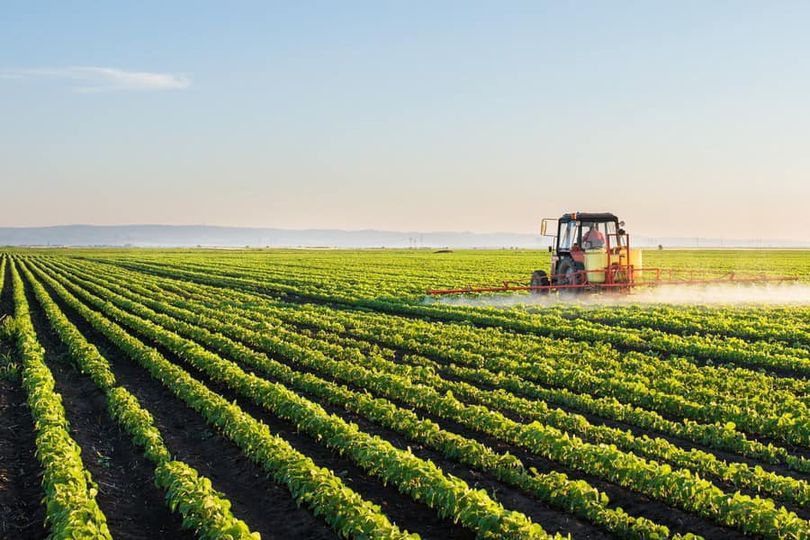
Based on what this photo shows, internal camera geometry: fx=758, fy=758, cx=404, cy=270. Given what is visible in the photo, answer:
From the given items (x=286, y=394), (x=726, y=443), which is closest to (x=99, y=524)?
(x=286, y=394)

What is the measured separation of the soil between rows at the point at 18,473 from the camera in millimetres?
7262

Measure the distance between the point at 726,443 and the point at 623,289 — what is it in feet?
52.6

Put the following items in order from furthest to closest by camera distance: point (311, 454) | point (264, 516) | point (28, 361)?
point (28, 361), point (311, 454), point (264, 516)

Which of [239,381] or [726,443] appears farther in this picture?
[239,381]

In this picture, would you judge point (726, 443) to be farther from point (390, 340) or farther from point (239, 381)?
point (390, 340)

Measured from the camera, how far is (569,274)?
24703 mm

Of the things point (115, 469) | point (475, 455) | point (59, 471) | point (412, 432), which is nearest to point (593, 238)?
point (412, 432)

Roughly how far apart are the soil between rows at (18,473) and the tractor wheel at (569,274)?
55.4 feet

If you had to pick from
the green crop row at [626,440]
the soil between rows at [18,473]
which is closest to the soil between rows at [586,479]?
the green crop row at [626,440]

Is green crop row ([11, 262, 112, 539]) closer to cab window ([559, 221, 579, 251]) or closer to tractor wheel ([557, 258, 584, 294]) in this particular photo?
tractor wheel ([557, 258, 584, 294])

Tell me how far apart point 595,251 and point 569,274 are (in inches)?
47.2

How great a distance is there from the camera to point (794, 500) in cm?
731

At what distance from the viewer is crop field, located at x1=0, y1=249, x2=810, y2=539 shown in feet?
23.0

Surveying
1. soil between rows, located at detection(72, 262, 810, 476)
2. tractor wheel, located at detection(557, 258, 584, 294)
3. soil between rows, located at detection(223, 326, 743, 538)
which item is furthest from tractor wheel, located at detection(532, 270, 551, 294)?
soil between rows, located at detection(223, 326, 743, 538)
